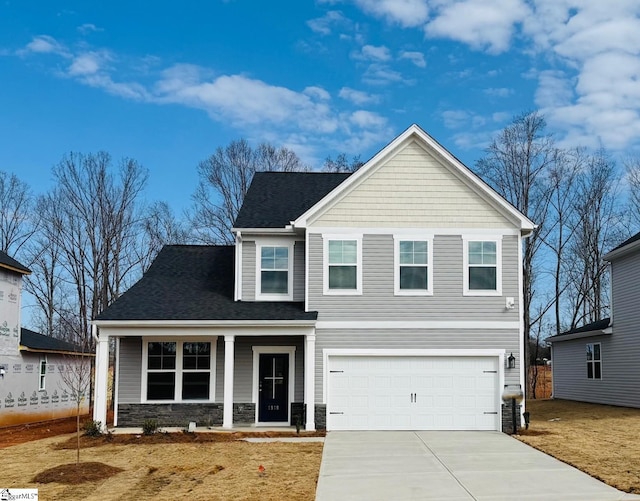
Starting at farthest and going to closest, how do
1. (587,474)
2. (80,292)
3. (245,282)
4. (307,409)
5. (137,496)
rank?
(80,292) < (245,282) < (307,409) < (587,474) < (137,496)

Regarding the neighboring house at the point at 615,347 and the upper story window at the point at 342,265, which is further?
the neighboring house at the point at 615,347

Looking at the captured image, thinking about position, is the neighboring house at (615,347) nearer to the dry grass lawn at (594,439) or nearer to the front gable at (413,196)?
the dry grass lawn at (594,439)

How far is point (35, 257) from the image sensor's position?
38875 millimetres

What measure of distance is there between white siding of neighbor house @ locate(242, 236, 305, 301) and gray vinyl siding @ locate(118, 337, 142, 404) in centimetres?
344

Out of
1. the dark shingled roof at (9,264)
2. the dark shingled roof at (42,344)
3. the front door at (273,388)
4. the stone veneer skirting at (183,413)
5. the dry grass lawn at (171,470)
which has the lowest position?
the dry grass lawn at (171,470)

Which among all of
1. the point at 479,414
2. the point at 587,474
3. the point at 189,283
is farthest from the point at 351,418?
the point at 587,474

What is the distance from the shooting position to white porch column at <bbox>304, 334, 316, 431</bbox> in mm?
19422

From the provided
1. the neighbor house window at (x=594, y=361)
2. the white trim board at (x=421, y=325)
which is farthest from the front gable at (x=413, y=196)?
the neighbor house window at (x=594, y=361)

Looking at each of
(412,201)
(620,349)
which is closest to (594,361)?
(620,349)

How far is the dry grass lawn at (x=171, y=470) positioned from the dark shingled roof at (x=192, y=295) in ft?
11.8

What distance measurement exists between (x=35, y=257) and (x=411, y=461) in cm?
2987

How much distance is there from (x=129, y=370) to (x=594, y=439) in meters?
12.5

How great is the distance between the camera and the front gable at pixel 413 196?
20.4m

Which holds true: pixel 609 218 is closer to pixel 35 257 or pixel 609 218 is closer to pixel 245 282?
pixel 245 282
